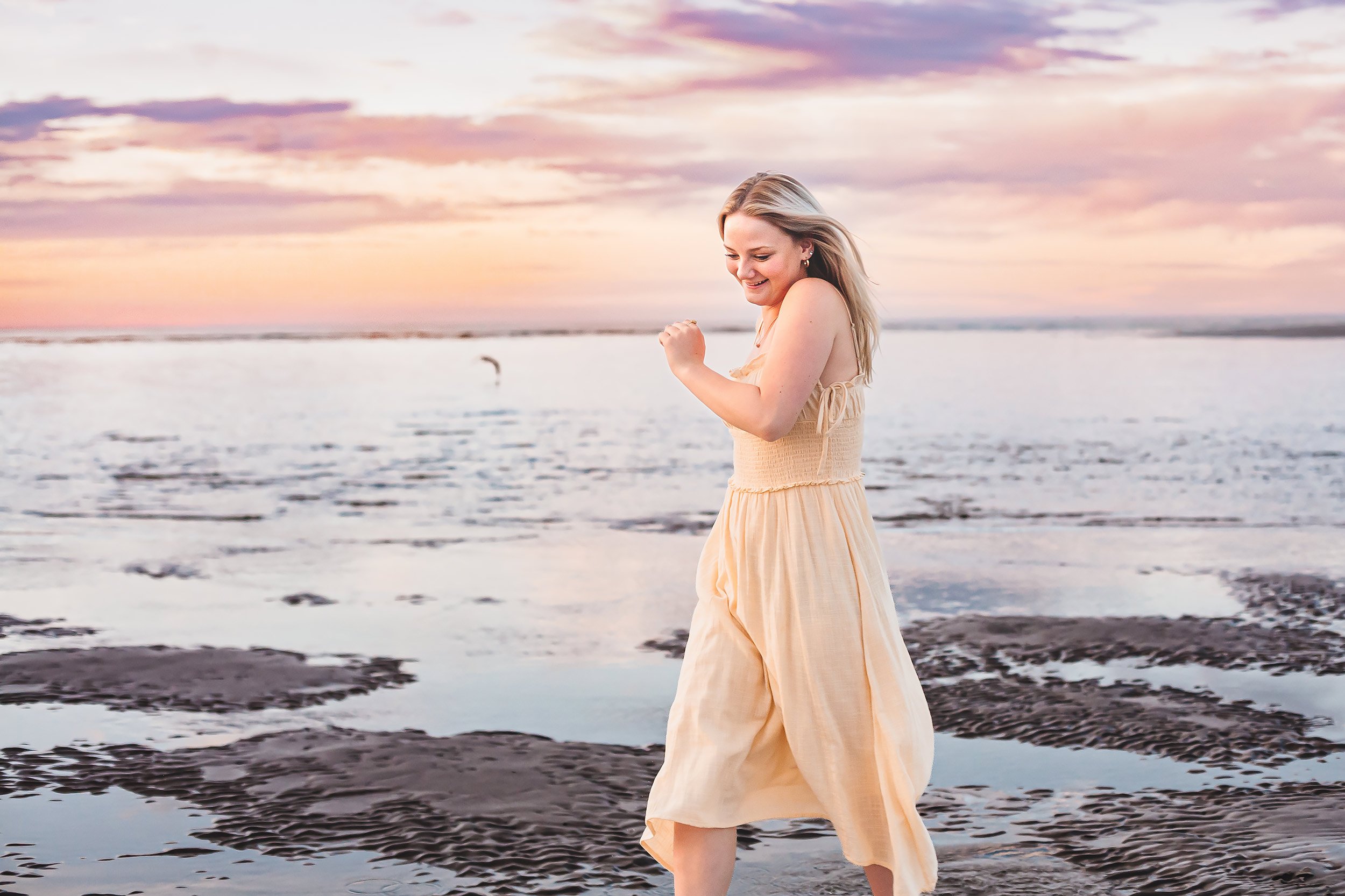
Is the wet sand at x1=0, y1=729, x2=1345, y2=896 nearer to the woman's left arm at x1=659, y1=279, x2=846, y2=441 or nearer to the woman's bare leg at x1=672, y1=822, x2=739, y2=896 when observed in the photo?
the woman's bare leg at x1=672, y1=822, x2=739, y2=896

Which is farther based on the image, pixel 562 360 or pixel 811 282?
pixel 562 360

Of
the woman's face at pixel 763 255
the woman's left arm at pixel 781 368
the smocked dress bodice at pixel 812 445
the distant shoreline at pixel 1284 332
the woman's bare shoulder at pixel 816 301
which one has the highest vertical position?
the distant shoreline at pixel 1284 332

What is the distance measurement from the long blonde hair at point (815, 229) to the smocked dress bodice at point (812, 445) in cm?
11

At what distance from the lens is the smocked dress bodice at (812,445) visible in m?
3.16

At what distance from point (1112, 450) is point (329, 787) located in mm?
15786

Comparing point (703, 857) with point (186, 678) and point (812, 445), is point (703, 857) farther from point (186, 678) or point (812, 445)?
point (186, 678)

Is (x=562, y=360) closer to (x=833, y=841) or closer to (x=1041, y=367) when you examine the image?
(x=1041, y=367)

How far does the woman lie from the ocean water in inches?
75.3

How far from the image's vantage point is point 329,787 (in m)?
4.70

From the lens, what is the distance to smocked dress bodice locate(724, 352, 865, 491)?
316 cm

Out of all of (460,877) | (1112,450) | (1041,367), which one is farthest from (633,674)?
(1041,367)

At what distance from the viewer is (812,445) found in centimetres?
320

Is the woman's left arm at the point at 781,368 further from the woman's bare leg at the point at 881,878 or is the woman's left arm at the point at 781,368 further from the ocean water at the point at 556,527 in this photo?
the ocean water at the point at 556,527

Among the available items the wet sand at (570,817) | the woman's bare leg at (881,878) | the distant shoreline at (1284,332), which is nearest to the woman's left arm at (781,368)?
the woman's bare leg at (881,878)
